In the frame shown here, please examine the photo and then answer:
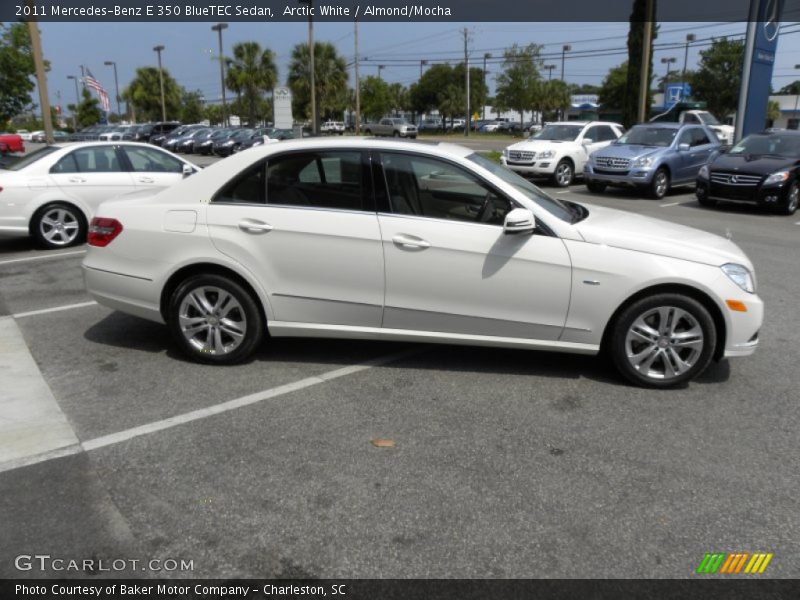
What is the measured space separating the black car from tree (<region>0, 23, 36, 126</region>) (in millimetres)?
19352

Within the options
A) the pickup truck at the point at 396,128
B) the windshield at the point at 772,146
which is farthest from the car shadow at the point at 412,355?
the pickup truck at the point at 396,128

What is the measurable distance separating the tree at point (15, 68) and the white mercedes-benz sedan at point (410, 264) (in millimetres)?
19065

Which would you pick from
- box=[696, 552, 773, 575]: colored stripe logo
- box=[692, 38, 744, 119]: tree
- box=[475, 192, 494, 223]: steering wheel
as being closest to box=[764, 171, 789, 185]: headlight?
box=[475, 192, 494, 223]: steering wheel

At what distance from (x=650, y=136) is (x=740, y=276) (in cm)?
1333

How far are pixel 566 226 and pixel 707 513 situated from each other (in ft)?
6.75

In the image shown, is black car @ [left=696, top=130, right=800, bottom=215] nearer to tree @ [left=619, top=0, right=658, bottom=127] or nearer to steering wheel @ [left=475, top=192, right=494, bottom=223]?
steering wheel @ [left=475, top=192, right=494, bottom=223]

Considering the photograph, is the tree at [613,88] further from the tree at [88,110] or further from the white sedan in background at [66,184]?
the white sedan in background at [66,184]

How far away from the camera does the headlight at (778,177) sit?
1312 cm

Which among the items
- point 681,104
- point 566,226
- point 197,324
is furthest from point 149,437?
point 681,104

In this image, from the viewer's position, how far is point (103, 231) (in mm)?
5008

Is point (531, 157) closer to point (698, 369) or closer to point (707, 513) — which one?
point (698, 369)

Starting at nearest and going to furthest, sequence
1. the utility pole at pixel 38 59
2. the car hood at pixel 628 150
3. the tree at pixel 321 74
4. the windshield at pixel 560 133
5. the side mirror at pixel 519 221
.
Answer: the side mirror at pixel 519 221 < the car hood at pixel 628 150 < the utility pole at pixel 38 59 < the windshield at pixel 560 133 < the tree at pixel 321 74

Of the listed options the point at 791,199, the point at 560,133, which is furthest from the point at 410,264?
the point at 560,133

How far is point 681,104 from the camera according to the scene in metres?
37.0
